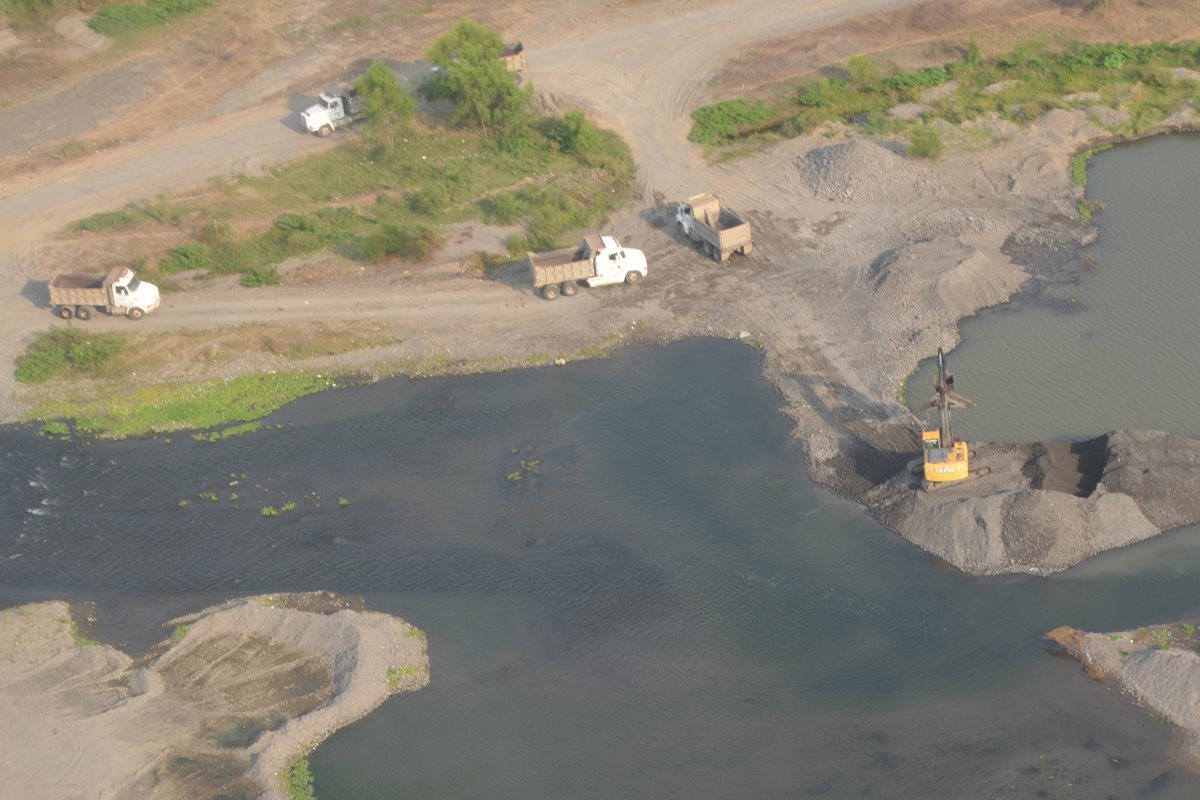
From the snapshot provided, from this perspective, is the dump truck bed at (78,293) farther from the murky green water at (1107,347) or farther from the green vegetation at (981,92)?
the murky green water at (1107,347)

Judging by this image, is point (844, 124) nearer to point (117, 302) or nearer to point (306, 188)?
point (306, 188)

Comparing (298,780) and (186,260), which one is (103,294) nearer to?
(186,260)

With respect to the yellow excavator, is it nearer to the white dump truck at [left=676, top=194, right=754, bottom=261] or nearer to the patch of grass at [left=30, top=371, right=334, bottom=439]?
the white dump truck at [left=676, top=194, right=754, bottom=261]

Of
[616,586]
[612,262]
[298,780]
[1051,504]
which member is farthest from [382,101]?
[1051,504]

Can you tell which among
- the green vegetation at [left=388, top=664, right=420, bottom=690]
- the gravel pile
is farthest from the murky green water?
the green vegetation at [left=388, top=664, right=420, bottom=690]

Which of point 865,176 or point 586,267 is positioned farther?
point 865,176

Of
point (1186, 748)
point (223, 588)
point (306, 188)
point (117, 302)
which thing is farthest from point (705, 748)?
point (306, 188)
